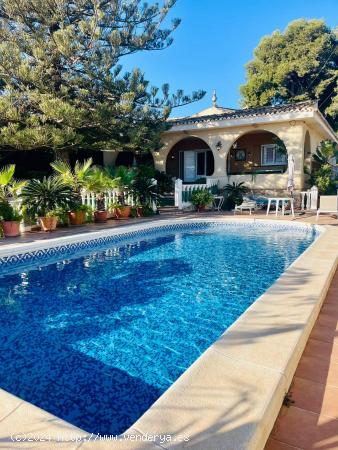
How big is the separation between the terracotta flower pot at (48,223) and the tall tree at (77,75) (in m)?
4.54

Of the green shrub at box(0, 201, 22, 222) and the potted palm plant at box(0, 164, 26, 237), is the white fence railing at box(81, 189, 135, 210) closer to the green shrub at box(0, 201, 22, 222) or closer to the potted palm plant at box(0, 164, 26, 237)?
the potted palm plant at box(0, 164, 26, 237)

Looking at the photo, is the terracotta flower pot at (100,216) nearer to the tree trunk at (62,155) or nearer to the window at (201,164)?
the tree trunk at (62,155)

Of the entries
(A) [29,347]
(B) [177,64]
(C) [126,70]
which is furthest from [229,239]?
(B) [177,64]

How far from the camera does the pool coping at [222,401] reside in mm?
1638

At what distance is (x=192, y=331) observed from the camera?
12.0ft

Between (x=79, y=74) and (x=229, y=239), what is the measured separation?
9484mm

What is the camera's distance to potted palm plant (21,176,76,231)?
8.52 metres

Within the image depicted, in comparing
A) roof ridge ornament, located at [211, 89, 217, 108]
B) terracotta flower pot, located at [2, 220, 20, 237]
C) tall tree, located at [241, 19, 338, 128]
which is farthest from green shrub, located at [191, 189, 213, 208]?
tall tree, located at [241, 19, 338, 128]

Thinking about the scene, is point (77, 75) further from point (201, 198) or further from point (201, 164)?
point (201, 164)

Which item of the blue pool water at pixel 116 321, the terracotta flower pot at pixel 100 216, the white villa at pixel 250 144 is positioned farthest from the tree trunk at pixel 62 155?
the blue pool water at pixel 116 321

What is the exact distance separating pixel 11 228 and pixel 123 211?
4170 millimetres

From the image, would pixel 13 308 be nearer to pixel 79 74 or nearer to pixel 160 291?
pixel 160 291

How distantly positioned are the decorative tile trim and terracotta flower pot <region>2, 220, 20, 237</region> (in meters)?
1.54

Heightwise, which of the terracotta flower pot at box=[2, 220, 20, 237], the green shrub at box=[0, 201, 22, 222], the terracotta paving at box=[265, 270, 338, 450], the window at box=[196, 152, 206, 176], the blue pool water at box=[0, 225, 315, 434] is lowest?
the blue pool water at box=[0, 225, 315, 434]
